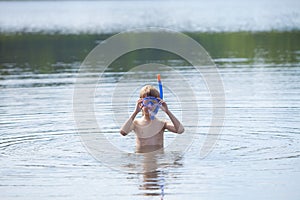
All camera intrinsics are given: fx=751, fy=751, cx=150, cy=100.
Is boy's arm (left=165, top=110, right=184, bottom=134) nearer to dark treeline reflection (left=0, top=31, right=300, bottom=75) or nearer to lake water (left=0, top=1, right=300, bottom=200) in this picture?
lake water (left=0, top=1, right=300, bottom=200)

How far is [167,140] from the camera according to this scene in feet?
→ 43.9

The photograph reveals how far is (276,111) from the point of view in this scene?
15570 mm

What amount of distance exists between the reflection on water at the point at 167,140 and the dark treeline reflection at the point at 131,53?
70 cm

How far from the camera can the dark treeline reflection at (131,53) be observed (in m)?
25.3

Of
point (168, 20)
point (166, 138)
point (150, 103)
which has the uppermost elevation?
point (168, 20)

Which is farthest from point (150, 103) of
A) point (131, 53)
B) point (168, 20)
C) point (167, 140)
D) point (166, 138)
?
point (168, 20)

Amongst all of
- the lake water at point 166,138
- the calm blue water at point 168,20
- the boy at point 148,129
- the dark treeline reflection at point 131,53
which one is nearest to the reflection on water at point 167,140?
the lake water at point 166,138

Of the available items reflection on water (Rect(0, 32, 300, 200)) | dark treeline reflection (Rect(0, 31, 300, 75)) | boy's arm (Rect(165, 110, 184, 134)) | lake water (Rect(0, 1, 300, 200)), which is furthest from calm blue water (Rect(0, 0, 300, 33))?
boy's arm (Rect(165, 110, 184, 134))

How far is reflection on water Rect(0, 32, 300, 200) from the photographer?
10133mm

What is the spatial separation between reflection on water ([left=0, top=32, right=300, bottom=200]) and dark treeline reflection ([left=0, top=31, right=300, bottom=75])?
2.29 feet

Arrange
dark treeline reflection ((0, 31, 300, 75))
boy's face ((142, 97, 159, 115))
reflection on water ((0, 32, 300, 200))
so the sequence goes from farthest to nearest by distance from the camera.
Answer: dark treeline reflection ((0, 31, 300, 75)) → boy's face ((142, 97, 159, 115)) → reflection on water ((0, 32, 300, 200))

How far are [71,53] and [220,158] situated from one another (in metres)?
19.2

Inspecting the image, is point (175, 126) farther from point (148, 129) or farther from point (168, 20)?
point (168, 20)

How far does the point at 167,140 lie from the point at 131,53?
51.6ft
